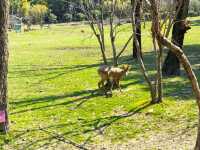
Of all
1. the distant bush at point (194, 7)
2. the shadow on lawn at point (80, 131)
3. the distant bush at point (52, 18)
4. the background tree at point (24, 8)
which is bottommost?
the distant bush at point (52, 18)

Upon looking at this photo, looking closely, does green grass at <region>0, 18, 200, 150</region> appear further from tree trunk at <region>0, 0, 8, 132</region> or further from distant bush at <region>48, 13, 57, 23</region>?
distant bush at <region>48, 13, 57, 23</region>

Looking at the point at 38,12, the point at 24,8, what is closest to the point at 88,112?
the point at 38,12

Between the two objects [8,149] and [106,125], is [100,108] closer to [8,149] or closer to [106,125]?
[106,125]

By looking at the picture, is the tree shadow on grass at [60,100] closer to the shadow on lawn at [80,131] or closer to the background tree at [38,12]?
the shadow on lawn at [80,131]

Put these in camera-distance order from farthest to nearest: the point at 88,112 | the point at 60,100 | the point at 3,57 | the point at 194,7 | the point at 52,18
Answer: the point at 52,18, the point at 194,7, the point at 60,100, the point at 88,112, the point at 3,57

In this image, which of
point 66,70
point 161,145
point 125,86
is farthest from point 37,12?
point 161,145

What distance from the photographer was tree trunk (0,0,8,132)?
9.80 metres

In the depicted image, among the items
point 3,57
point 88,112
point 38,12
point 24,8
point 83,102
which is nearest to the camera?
point 3,57

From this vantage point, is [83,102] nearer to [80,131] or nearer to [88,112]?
[88,112]

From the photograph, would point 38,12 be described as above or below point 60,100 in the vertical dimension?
below

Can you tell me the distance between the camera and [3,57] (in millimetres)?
9977

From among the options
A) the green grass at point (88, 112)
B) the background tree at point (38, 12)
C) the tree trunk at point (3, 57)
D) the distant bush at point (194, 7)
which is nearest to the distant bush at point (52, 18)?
the background tree at point (38, 12)

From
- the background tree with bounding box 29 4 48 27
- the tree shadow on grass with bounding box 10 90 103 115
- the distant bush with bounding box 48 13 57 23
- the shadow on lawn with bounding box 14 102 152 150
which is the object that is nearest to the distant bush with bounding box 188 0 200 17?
the tree shadow on grass with bounding box 10 90 103 115

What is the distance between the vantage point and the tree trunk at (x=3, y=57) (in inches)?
386
